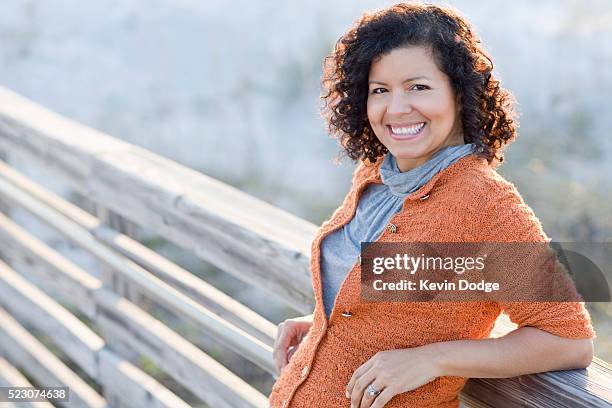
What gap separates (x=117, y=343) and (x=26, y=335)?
0.74m

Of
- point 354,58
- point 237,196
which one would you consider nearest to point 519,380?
point 354,58

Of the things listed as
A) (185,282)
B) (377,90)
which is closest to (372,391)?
(377,90)

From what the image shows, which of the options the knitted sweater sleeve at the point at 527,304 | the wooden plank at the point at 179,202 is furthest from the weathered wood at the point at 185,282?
the knitted sweater sleeve at the point at 527,304

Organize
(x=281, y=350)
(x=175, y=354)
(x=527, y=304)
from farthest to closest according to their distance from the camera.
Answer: (x=175, y=354) → (x=281, y=350) → (x=527, y=304)

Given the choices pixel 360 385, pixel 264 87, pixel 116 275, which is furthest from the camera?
pixel 264 87

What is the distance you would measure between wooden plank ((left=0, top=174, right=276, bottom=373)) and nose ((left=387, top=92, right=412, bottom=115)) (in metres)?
0.72

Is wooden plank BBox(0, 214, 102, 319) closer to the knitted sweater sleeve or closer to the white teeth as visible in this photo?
the white teeth

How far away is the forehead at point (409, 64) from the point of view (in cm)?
133

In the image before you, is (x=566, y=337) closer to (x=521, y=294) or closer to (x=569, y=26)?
(x=521, y=294)

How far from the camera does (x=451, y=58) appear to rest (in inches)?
52.7

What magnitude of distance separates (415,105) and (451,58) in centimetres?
9

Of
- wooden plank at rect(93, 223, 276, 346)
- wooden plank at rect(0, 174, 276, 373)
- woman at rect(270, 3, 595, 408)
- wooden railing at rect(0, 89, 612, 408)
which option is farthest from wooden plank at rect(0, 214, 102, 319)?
woman at rect(270, 3, 595, 408)

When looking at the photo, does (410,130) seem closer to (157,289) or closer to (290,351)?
(290,351)

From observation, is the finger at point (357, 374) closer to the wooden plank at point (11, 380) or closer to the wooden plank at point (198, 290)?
the wooden plank at point (198, 290)
